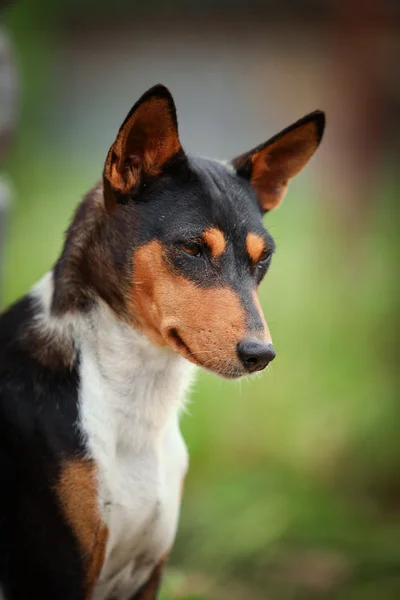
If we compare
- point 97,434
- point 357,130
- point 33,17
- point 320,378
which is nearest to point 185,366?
point 97,434

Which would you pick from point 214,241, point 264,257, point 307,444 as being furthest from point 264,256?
point 307,444

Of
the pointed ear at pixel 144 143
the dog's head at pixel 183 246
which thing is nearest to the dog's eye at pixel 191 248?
the dog's head at pixel 183 246

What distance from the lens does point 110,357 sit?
2.58 metres

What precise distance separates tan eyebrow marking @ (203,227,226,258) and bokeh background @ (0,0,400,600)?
1648mm

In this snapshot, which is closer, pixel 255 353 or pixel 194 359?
pixel 255 353

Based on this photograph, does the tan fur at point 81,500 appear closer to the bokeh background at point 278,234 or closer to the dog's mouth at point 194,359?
the dog's mouth at point 194,359

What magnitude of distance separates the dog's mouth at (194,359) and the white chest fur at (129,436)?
146 mm

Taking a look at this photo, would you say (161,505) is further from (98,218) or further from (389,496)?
(389,496)

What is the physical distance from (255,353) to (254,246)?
0.38 m

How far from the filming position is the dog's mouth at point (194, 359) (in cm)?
238

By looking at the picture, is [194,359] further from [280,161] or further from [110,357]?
[280,161]

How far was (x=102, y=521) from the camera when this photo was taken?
→ 247cm

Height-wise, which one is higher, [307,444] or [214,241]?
[214,241]

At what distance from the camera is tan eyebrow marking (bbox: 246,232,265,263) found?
2523 millimetres
